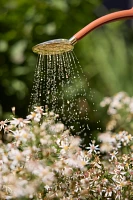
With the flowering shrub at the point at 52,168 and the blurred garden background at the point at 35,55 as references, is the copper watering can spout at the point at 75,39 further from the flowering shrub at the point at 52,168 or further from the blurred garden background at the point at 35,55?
the blurred garden background at the point at 35,55

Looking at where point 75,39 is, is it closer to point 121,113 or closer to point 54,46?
point 54,46

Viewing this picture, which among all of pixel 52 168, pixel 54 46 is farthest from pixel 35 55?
pixel 52 168

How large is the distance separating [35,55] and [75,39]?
162 centimetres

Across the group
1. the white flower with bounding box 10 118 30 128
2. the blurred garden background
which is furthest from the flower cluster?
the blurred garden background

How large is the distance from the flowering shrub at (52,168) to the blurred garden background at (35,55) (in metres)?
1.42

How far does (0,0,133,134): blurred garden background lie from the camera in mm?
2994

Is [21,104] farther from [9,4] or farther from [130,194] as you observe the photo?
[130,194]

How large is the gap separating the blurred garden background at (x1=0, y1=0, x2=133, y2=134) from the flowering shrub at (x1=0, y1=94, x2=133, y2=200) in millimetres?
1424

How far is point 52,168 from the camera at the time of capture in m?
1.29

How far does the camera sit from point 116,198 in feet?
4.62

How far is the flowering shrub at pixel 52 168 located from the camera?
1273 mm

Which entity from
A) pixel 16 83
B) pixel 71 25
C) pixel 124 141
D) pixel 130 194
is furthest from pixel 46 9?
pixel 130 194

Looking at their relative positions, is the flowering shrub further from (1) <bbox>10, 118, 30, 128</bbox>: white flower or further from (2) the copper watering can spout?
(2) the copper watering can spout

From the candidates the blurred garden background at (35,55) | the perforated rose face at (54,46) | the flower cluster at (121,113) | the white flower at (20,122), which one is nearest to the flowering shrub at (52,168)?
the white flower at (20,122)
